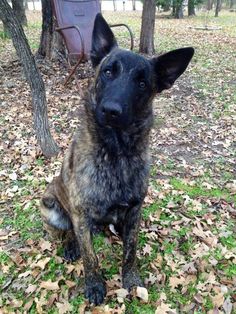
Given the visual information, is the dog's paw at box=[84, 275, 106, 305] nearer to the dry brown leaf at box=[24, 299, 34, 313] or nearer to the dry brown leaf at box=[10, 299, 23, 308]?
the dry brown leaf at box=[24, 299, 34, 313]

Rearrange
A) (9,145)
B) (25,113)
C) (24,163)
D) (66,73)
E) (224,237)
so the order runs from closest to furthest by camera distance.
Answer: (224,237), (24,163), (9,145), (25,113), (66,73)

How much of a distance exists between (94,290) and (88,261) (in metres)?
0.33

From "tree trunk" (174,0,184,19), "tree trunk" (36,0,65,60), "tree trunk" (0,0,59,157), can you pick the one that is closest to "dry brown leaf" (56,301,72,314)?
"tree trunk" (0,0,59,157)

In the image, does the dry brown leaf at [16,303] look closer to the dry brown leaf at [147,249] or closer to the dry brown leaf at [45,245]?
the dry brown leaf at [45,245]

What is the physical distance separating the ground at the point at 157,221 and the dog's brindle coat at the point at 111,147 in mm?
400

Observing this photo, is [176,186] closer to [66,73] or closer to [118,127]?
[118,127]

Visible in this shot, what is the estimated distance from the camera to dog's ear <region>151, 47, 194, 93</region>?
315 cm

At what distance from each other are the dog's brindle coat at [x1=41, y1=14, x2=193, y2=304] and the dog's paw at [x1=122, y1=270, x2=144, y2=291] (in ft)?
0.85

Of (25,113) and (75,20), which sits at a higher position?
(75,20)

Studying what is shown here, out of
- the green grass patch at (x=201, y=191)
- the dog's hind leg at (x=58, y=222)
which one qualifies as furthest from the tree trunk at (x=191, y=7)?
the dog's hind leg at (x=58, y=222)

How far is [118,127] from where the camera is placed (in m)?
2.99

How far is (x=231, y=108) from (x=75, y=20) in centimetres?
427

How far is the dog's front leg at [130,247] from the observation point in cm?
344

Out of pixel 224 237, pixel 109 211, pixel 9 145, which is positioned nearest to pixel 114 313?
pixel 109 211
